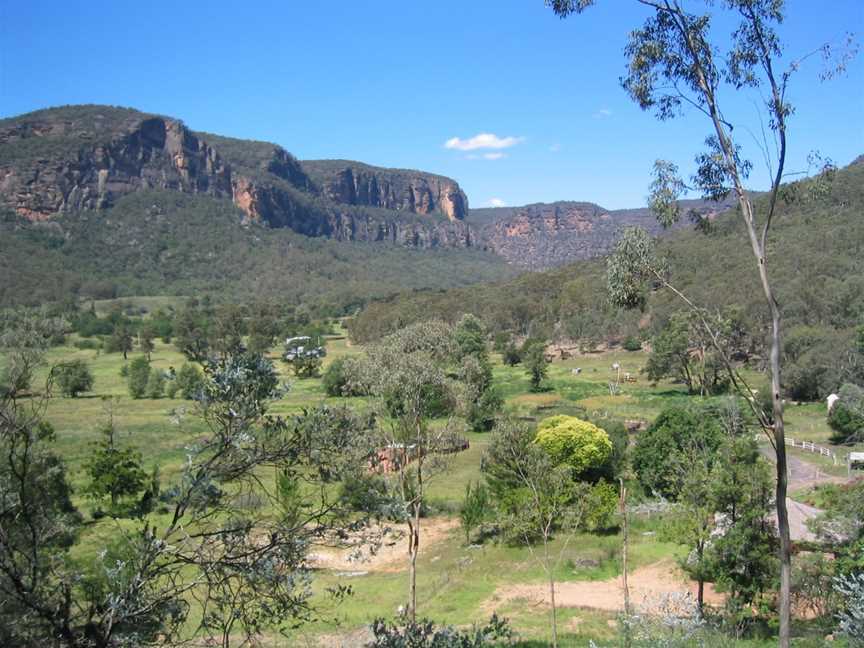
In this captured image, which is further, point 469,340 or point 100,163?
point 100,163

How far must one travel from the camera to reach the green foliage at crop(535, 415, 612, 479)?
23.9 m

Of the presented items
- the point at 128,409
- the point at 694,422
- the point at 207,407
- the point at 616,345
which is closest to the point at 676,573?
the point at 694,422

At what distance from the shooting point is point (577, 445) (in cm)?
2412

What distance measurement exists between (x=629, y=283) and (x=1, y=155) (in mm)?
180805

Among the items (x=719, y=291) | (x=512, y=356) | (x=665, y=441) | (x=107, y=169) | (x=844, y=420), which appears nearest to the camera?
(x=665, y=441)

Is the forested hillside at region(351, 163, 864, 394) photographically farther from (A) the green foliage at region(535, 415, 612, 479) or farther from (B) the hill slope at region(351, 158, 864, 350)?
(A) the green foliage at region(535, 415, 612, 479)

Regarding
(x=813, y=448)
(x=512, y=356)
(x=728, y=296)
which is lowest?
(x=813, y=448)

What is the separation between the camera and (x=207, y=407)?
4.30 metres

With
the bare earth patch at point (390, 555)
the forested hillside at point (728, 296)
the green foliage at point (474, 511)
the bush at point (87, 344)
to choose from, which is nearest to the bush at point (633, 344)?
the forested hillside at point (728, 296)

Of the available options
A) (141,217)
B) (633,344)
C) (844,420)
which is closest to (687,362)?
(844,420)

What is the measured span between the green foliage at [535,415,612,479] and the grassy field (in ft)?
8.41

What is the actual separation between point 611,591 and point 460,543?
6223 mm

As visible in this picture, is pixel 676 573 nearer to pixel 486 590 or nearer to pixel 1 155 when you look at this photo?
pixel 486 590

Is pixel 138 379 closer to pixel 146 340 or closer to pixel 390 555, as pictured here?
pixel 146 340
